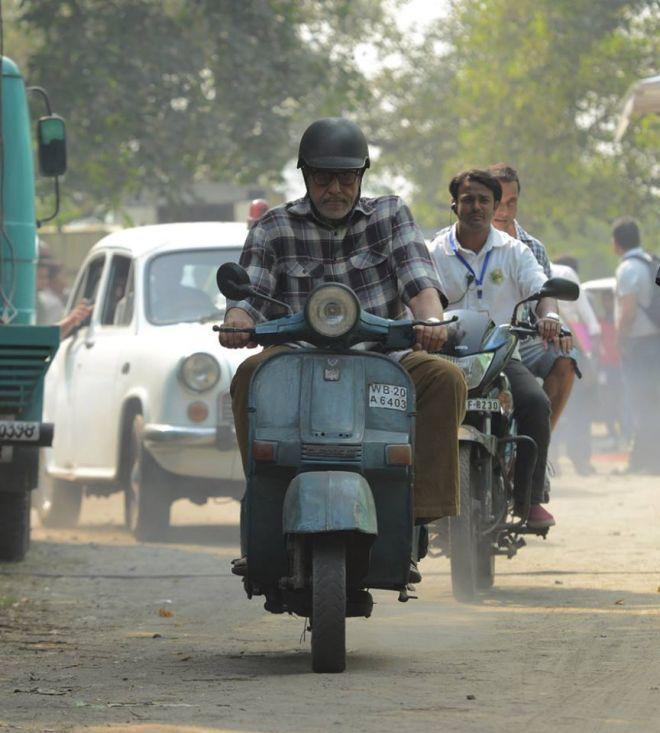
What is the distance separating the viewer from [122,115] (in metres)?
26.5

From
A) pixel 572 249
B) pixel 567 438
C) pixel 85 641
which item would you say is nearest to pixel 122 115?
pixel 567 438

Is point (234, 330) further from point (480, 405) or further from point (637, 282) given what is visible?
point (637, 282)

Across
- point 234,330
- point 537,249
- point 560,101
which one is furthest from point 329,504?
point 560,101

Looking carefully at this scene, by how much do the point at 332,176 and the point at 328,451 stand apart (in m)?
1.01

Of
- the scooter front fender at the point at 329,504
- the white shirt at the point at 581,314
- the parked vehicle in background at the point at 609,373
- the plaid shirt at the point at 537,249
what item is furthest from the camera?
the parked vehicle in background at the point at 609,373

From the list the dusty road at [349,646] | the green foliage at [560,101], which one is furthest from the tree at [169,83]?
the dusty road at [349,646]

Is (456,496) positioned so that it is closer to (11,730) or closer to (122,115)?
(11,730)

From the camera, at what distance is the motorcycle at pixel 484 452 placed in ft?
28.1

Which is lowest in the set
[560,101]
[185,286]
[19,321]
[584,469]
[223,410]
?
[584,469]

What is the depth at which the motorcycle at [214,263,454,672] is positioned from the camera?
640 cm

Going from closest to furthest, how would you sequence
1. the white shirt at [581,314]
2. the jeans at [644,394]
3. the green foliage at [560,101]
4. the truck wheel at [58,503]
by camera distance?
the truck wheel at [58,503], the white shirt at [581,314], the jeans at [644,394], the green foliage at [560,101]

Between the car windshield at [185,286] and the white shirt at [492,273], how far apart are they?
162 inches

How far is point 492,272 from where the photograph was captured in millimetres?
9156

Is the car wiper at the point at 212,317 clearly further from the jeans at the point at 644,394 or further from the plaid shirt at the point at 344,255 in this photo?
the plaid shirt at the point at 344,255
